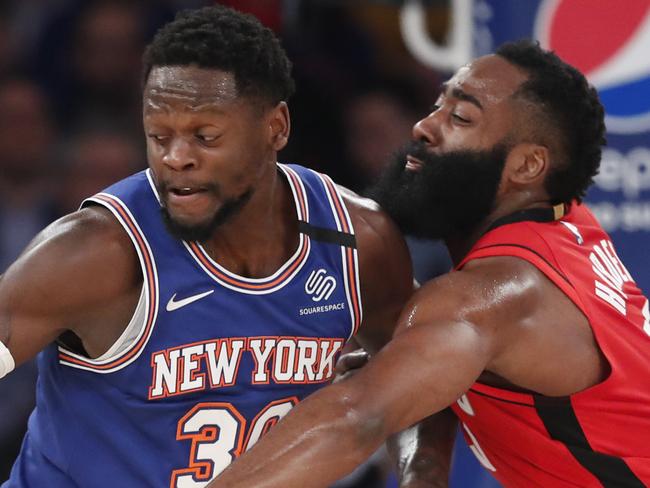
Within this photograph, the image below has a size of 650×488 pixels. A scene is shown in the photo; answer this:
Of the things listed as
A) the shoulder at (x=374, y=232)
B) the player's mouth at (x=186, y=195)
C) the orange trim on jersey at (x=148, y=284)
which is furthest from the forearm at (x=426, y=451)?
the player's mouth at (x=186, y=195)

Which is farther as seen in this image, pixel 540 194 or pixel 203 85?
pixel 540 194

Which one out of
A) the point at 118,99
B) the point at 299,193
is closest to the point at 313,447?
the point at 299,193

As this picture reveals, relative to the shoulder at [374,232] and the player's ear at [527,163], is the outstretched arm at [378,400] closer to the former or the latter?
the shoulder at [374,232]

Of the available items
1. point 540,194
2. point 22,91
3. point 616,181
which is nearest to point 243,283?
point 540,194

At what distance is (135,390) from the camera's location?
2.73 meters

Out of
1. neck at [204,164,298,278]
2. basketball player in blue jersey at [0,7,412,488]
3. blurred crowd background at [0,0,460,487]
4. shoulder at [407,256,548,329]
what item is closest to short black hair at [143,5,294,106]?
basketball player in blue jersey at [0,7,412,488]

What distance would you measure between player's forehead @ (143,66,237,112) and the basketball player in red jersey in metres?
0.62

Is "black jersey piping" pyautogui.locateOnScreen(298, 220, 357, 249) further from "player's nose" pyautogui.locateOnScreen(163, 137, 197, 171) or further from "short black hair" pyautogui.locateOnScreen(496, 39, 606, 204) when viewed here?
"short black hair" pyautogui.locateOnScreen(496, 39, 606, 204)

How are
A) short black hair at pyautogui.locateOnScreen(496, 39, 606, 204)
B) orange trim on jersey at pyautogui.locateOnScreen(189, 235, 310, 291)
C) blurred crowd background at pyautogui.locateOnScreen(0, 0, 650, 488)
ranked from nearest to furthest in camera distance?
orange trim on jersey at pyautogui.locateOnScreen(189, 235, 310, 291), short black hair at pyautogui.locateOnScreen(496, 39, 606, 204), blurred crowd background at pyautogui.locateOnScreen(0, 0, 650, 488)

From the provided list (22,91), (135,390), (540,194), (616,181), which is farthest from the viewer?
(22,91)

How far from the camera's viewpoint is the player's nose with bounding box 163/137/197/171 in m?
2.63

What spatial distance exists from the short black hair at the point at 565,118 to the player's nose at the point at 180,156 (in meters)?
0.91

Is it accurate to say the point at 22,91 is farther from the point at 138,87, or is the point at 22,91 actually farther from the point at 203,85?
the point at 203,85

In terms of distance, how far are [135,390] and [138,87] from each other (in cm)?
287
